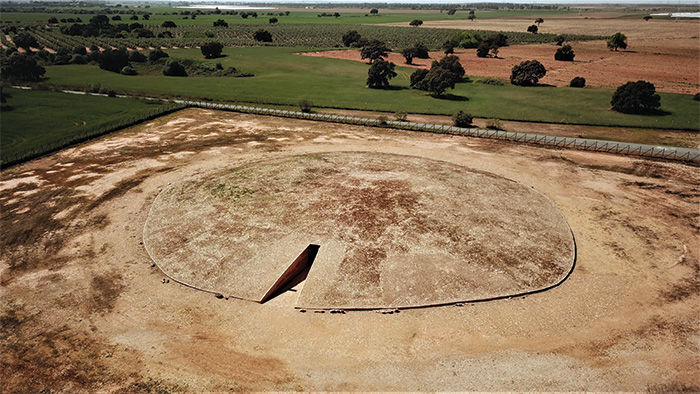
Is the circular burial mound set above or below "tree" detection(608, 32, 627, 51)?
below

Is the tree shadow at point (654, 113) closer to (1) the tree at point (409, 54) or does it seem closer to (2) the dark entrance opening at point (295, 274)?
(1) the tree at point (409, 54)

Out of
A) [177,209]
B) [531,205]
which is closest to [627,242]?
[531,205]

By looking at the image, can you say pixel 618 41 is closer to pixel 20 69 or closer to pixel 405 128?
pixel 405 128

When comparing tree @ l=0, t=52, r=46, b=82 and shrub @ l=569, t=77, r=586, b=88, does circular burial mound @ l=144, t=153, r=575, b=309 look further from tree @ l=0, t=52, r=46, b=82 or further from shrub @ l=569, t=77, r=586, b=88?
tree @ l=0, t=52, r=46, b=82

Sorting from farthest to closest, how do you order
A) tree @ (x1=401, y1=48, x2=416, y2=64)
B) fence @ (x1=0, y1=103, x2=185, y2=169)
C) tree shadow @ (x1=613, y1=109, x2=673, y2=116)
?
tree @ (x1=401, y1=48, x2=416, y2=64)
tree shadow @ (x1=613, y1=109, x2=673, y2=116)
fence @ (x1=0, y1=103, x2=185, y2=169)

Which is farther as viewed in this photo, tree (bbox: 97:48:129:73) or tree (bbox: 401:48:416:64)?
tree (bbox: 401:48:416:64)

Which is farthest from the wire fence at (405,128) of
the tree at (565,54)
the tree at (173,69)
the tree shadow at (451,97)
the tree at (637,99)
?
the tree at (565,54)

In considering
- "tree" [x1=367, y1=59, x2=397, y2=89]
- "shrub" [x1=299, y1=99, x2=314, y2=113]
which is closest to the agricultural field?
"shrub" [x1=299, y1=99, x2=314, y2=113]
